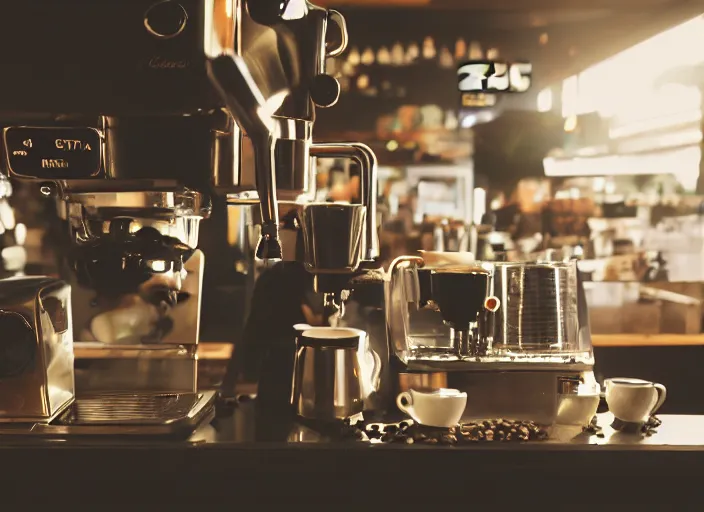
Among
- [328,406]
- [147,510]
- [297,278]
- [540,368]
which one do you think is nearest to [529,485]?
[540,368]

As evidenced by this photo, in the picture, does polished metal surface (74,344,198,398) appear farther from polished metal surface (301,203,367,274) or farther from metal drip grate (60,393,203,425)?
polished metal surface (301,203,367,274)

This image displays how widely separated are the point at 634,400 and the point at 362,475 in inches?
20.6

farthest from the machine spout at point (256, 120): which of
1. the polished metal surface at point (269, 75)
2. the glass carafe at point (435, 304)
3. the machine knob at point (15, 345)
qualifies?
the machine knob at point (15, 345)

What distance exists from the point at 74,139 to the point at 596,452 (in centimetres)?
105

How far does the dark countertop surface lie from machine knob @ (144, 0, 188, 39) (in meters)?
0.69

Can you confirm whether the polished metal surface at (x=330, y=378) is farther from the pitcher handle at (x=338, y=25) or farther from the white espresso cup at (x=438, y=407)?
the pitcher handle at (x=338, y=25)

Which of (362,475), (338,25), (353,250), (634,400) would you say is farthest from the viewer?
(338,25)

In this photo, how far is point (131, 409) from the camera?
135cm

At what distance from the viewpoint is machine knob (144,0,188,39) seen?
1152 millimetres

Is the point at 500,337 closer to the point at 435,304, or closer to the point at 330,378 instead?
the point at 435,304

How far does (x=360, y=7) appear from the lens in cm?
169

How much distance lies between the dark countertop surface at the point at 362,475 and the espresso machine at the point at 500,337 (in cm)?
16

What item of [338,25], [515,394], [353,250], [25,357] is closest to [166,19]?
[338,25]

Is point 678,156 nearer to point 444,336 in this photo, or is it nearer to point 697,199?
point 697,199
